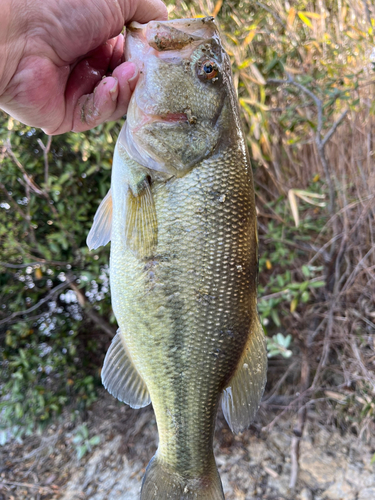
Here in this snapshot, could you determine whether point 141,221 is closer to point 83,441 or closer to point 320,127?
point 320,127

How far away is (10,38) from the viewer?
3.47ft

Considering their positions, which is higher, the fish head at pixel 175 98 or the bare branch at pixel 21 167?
the fish head at pixel 175 98

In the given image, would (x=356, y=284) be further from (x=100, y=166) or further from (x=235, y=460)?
(x=100, y=166)

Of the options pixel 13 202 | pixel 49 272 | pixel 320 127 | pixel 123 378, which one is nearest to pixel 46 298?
pixel 49 272

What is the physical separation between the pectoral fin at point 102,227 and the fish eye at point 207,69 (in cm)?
53

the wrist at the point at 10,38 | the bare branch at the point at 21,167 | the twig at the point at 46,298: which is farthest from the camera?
the twig at the point at 46,298

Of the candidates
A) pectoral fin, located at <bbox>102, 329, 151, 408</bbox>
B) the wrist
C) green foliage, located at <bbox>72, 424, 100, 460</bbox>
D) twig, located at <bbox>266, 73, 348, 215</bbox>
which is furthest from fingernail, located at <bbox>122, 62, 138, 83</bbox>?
green foliage, located at <bbox>72, 424, 100, 460</bbox>

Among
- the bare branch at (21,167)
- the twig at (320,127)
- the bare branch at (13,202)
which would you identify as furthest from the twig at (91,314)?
the twig at (320,127)

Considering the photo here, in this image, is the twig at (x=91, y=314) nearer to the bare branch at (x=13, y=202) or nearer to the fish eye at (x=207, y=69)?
the bare branch at (x=13, y=202)

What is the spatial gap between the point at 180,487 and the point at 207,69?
1474 millimetres

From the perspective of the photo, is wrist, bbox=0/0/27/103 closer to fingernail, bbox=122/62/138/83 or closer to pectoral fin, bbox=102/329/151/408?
fingernail, bbox=122/62/138/83

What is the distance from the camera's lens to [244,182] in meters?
1.09

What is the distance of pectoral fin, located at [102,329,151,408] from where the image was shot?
1193mm

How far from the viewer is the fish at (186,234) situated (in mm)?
1040
